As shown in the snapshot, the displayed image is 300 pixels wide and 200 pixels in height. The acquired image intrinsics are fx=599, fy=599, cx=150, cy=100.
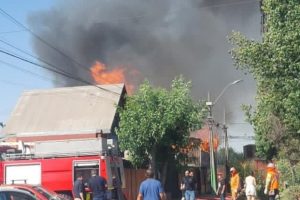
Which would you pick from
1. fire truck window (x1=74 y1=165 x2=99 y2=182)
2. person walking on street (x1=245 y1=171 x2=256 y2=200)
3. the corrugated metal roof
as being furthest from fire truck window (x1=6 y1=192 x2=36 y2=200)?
the corrugated metal roof

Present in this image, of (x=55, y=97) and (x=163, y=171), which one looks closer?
(x=163, y=171)

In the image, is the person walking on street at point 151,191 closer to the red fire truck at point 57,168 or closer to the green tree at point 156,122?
the red fire truck at point 57,168

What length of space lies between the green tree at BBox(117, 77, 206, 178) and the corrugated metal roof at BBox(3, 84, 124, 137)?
7.58 meters

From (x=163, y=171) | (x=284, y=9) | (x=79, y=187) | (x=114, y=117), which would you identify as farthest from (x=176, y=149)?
(x=284, y=9)

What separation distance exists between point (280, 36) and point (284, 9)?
53 cm

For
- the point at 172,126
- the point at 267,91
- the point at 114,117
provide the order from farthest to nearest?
the point at 114,117, the point at 172,126, the point at 267,91

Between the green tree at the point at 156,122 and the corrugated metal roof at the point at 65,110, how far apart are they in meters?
7.58

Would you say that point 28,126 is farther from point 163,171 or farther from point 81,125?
point 163,171

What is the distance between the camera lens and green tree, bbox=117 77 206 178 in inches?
1029

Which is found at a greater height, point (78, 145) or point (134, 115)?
point (134, 115)

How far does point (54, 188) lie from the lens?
18641mm

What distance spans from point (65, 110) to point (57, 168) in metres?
19.4

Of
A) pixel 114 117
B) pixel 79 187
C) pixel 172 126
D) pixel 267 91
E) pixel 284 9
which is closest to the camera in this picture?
pixel 284 9

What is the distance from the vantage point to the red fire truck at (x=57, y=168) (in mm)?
18656
